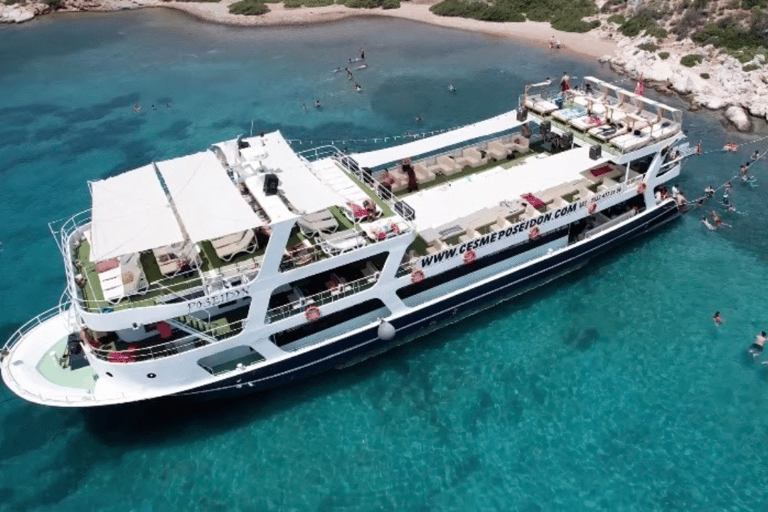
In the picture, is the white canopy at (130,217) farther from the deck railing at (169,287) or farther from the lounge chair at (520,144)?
the lounge chair at (520,144)

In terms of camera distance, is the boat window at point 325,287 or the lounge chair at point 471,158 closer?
the boat window at point 325,287

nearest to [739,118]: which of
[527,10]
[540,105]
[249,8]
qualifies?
[540,105]

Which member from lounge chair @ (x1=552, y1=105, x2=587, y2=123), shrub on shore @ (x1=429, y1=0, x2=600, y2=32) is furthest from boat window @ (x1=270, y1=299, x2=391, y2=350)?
shrub on shore @ (x1=429, y1=0, x2=600, y2=32)

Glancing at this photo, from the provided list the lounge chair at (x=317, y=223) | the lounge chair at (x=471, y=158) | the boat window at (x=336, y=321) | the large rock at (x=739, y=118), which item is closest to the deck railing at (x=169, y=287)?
the lounge chair at (x=317, y=223)

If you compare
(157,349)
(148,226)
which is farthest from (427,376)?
(148,226)

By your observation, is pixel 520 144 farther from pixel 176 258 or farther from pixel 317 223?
pixel 176 258

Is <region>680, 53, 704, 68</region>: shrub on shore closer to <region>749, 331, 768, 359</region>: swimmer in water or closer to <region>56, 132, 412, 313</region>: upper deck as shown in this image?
<region>749, 331, 768, 359</region>: swimmer in water

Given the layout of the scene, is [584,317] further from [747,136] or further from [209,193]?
[747,136]
